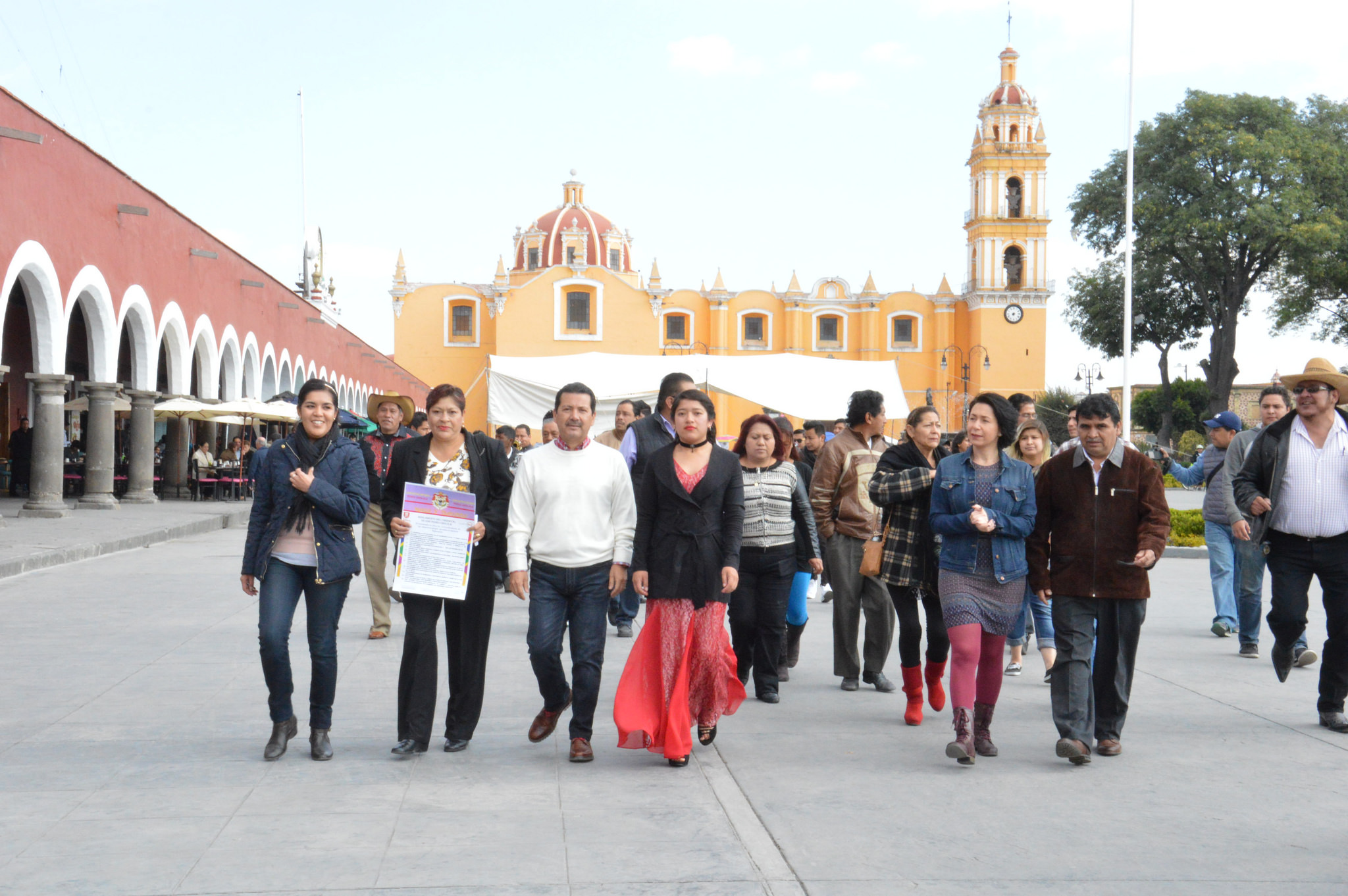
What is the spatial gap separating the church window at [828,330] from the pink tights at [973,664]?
61.5 metres

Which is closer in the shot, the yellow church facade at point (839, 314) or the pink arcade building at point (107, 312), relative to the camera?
the pink arcade building at point (107, 312)

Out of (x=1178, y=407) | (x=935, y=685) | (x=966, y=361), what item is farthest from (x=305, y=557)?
(x=1178, y=407)

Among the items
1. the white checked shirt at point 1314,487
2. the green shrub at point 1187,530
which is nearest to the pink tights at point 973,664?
the white checked shirt at point 1314,487

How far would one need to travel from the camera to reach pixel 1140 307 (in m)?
45.3

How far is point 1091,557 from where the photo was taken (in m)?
5.40

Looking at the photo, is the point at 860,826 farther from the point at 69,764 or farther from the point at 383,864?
the point at 69,764

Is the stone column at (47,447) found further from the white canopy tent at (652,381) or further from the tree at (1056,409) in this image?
the tree at (1056,409)

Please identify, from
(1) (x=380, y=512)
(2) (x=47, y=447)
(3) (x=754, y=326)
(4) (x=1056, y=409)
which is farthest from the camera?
(3) (x=754, y=326)

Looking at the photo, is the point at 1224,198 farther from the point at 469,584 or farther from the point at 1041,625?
the point at 469,584

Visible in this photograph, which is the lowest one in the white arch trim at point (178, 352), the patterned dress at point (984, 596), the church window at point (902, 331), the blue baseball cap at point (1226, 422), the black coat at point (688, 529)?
the patterned dress at point (984, 596)

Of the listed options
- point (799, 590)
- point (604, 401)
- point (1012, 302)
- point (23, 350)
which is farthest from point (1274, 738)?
point (1012, 302)

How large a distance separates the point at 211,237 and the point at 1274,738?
74.6 feet

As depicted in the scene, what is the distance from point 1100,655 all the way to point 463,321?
198 feet

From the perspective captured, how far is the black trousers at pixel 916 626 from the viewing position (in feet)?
19.5
